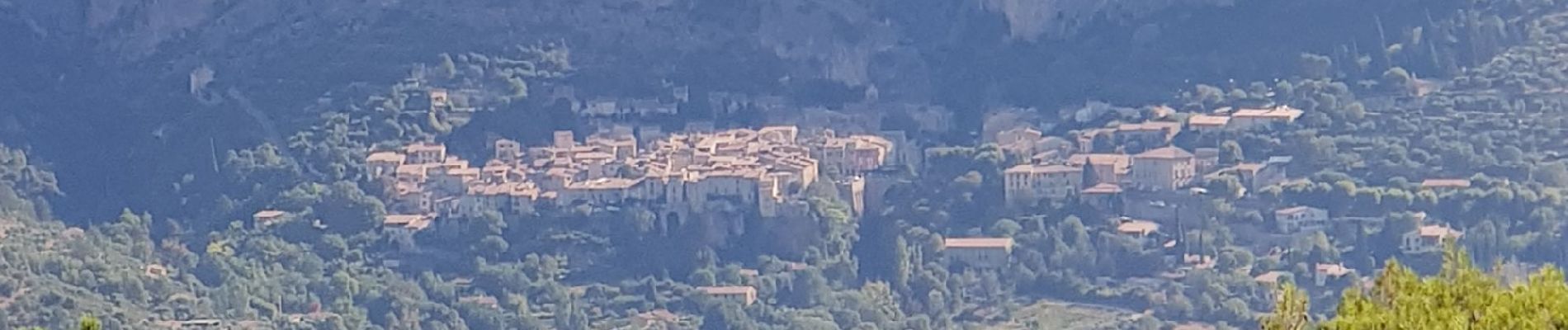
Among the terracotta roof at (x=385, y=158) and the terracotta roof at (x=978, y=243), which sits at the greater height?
the terracotta roof at (x=385, y=158)

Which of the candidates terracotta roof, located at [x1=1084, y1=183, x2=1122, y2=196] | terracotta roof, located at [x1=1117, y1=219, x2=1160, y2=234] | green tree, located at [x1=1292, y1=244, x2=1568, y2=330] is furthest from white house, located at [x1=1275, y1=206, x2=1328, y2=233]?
green tree, located at [x1=1292, y1=244, x2=1568, y2=330]

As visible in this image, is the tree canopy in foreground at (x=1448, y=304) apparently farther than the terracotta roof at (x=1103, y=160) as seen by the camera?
No

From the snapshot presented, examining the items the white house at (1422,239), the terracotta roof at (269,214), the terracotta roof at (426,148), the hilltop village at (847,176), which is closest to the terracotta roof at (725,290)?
the hilltop village at (847,176)

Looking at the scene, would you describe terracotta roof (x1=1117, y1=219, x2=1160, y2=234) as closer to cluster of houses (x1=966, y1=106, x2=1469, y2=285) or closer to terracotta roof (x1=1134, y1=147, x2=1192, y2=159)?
cluster of houses (x1=966, y1=106, x2=1469, y2=285)

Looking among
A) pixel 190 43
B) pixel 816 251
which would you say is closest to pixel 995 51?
pixel 816 251

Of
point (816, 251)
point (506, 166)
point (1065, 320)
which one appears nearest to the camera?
point (1065, 320)

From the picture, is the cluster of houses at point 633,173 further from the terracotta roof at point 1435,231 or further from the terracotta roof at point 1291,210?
the terracotta roof at point 1435,231

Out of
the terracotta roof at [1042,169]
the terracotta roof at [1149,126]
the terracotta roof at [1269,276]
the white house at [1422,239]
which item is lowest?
the terracotta roof at [1269,276]

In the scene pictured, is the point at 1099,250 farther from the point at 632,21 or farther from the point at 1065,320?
the point at 632,21
